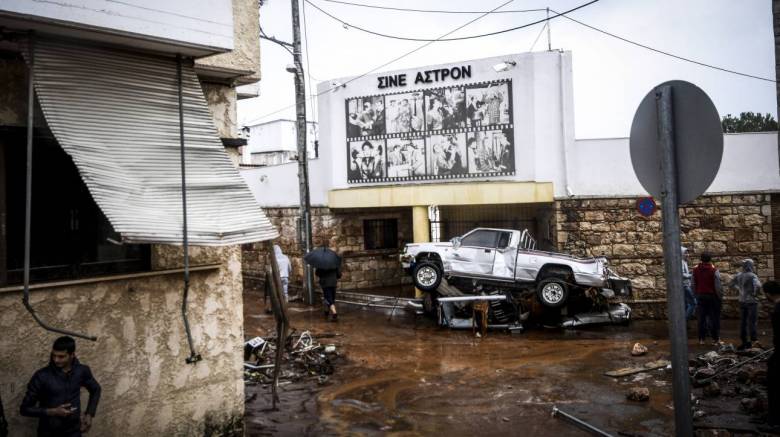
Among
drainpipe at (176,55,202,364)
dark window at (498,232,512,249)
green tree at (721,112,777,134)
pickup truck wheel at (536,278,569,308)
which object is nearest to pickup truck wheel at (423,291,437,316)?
dark window at (498,232,512,249)

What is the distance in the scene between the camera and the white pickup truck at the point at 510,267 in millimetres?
12430

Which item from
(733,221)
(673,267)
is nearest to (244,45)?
(673,267)

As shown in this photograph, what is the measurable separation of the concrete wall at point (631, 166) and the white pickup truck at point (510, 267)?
2.22 m

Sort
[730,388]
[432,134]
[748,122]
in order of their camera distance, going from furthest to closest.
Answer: [748,122] < [432,134] < [730,388]

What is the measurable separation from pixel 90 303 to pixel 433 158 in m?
12.6

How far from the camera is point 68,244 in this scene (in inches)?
178

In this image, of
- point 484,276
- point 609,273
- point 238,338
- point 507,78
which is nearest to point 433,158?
point 507,78

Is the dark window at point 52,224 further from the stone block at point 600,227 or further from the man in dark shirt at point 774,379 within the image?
the stone block at point 600,227

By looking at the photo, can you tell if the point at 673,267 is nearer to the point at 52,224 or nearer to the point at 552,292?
the point at 52,224

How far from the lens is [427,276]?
1302 cm

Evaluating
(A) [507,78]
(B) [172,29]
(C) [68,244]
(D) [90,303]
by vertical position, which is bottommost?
(D) [90,303]

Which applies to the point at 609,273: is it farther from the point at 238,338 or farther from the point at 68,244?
the point at 68,244

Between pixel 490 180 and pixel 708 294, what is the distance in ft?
21.4

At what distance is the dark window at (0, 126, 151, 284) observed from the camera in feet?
13.8
